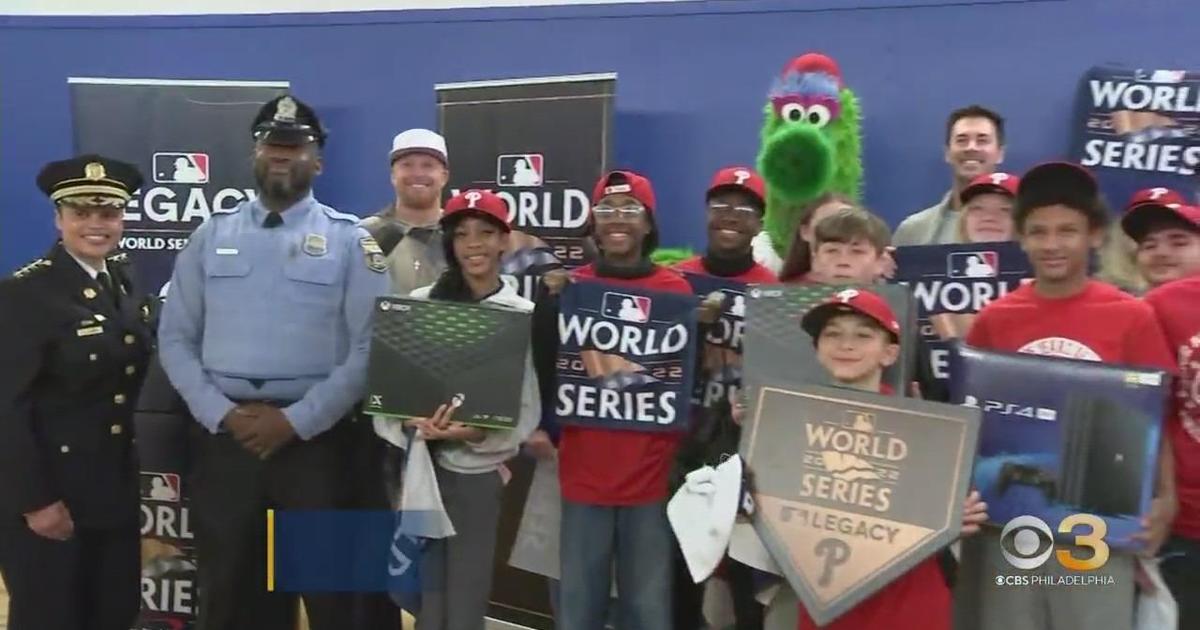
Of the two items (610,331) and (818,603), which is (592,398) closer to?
(610,331)

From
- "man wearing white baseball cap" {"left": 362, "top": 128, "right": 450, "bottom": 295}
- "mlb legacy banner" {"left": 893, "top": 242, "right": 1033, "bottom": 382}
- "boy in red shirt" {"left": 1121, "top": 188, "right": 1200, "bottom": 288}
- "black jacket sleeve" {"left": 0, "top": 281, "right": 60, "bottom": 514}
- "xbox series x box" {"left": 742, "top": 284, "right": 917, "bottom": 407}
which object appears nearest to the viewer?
"xbox series x box" {"left": 742, "top": 284, "right": 917, "bottom": 407}

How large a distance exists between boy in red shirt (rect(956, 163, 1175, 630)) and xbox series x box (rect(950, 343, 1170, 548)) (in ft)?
0.25

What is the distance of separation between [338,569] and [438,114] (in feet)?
6.48

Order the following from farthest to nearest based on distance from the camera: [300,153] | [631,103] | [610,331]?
[631,103] → [300,153] → [610,331]

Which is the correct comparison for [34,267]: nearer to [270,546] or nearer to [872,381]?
[270,546]

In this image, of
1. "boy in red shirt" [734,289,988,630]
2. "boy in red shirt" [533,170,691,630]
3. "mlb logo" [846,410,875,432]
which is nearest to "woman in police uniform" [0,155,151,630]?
"boy in red shirt" [533,170,691,630]

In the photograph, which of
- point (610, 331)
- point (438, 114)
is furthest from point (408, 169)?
point (610, 331)

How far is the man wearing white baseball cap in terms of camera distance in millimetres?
3229

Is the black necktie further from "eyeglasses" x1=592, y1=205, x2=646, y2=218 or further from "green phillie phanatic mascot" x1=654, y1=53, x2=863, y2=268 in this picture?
"green phillie phanatic mascot" x1=654, y1=53, x2=863, y2=268

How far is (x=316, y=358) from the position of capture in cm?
262

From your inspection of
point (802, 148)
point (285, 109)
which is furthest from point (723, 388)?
point (285, 109)

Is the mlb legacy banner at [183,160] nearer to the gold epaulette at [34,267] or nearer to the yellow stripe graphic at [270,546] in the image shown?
the gold epaulette at [34,267]

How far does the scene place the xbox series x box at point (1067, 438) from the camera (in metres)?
1.95

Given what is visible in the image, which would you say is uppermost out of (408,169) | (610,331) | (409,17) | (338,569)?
(409,17)
